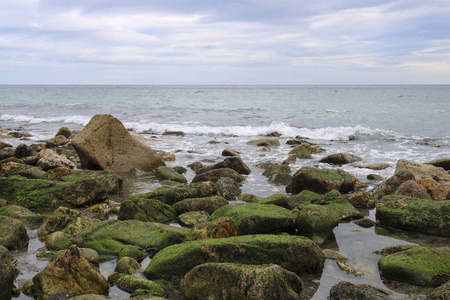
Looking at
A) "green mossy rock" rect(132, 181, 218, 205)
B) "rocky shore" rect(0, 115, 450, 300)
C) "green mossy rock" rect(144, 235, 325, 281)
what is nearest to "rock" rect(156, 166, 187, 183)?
"rocky shore" rect(0, 115, 450, 300)

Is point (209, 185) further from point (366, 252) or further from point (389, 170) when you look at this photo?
point (389, 170)

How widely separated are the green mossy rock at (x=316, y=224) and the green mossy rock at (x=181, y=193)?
98.2 inches

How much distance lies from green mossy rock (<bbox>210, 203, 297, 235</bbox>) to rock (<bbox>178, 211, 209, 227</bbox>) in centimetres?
49

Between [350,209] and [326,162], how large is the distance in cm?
633

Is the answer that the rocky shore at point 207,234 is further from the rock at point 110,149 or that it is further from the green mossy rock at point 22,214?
the rock at point 110,149

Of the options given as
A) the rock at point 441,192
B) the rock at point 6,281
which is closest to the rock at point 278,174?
the rock at point 441,192

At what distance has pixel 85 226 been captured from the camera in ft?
19.5

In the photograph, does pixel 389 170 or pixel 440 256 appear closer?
pixel 440 256

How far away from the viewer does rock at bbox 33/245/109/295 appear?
403 cm

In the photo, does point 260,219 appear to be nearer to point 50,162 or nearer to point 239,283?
point 239,283

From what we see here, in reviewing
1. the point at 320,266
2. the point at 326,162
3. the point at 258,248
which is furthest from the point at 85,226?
the point at 326,162

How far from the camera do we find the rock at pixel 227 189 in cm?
841

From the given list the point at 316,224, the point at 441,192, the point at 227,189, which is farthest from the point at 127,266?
the point at 441,192

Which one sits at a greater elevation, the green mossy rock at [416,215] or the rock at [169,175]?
the green mossy rock at [416,215]
